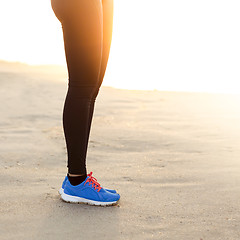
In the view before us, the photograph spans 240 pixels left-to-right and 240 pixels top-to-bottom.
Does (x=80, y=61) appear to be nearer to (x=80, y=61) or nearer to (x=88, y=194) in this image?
(x=80, y=61)

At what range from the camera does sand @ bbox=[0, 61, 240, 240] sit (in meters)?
1.71

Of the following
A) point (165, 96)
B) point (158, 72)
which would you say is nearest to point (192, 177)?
point (165, 96)

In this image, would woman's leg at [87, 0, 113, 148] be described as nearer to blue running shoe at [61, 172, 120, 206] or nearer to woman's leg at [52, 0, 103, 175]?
woman's leg at [52, 0, 103, 175]

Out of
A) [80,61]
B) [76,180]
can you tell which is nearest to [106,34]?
[80,61]

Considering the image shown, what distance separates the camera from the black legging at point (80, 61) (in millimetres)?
1736

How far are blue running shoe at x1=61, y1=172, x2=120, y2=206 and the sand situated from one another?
4 cm

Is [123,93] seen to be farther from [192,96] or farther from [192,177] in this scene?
[192,177]

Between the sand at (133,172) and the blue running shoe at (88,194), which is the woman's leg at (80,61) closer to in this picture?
the blue running shoe at (88,194)

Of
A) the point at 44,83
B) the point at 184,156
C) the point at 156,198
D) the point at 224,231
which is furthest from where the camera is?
the point at 44,83

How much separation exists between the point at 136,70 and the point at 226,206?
7608mm

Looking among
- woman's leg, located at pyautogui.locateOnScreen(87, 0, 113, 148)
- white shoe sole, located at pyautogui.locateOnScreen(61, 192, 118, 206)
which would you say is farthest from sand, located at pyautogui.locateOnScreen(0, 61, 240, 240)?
woman's leg, located at pyautogui.locateOnScreen(87, 0, 113, 148)

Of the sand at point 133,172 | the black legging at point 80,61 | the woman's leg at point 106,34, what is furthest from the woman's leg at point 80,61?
the sand at point 133,172

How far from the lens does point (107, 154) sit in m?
2.95

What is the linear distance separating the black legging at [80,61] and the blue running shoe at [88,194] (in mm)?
65
